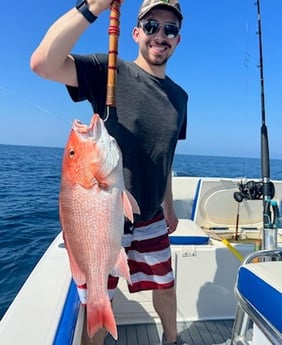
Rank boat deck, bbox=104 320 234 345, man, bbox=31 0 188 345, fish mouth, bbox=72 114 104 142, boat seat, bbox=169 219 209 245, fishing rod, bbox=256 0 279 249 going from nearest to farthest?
fish mouth, bbox=72 114 104 142
man, bbox=31 0 188 345
fishing rod, bbox=256 0 279 249
boat deck, bbox=104 320 234 345
boat seat, bbox=169 219 209 245

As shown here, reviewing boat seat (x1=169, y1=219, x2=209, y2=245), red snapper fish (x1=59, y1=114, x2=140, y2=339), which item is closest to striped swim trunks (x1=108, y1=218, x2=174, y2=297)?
red snapper fish (x1=59, y1=114, x2=140, y2=339)

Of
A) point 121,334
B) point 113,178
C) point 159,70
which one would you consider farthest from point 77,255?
point 121,334

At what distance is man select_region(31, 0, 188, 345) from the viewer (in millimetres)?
1588

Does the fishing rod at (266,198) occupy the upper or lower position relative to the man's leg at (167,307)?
upper

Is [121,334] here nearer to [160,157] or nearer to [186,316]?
[186,316]

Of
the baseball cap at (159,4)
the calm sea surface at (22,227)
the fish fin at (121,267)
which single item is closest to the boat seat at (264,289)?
the fish fin at (121,267)

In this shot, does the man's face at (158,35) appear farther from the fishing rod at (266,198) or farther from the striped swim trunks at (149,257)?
the fishing rod at (266,198)

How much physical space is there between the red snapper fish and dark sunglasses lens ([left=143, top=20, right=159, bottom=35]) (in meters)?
0.75

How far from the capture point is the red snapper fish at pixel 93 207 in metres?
1.19

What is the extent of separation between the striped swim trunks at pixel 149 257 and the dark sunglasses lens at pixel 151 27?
3.42 ft

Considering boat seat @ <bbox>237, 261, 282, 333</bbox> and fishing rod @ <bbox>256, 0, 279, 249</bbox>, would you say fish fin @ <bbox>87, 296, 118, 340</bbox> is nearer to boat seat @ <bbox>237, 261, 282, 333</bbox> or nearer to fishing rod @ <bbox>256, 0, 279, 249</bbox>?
boat seat @ <bbox>237, 261, 282, 333</bbox>

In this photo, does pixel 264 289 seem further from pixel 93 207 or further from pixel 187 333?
pixel 187 333

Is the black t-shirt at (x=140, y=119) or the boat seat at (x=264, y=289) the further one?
the black t-shirt at (x=140, y=119)

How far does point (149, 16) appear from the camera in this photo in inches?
67.0
